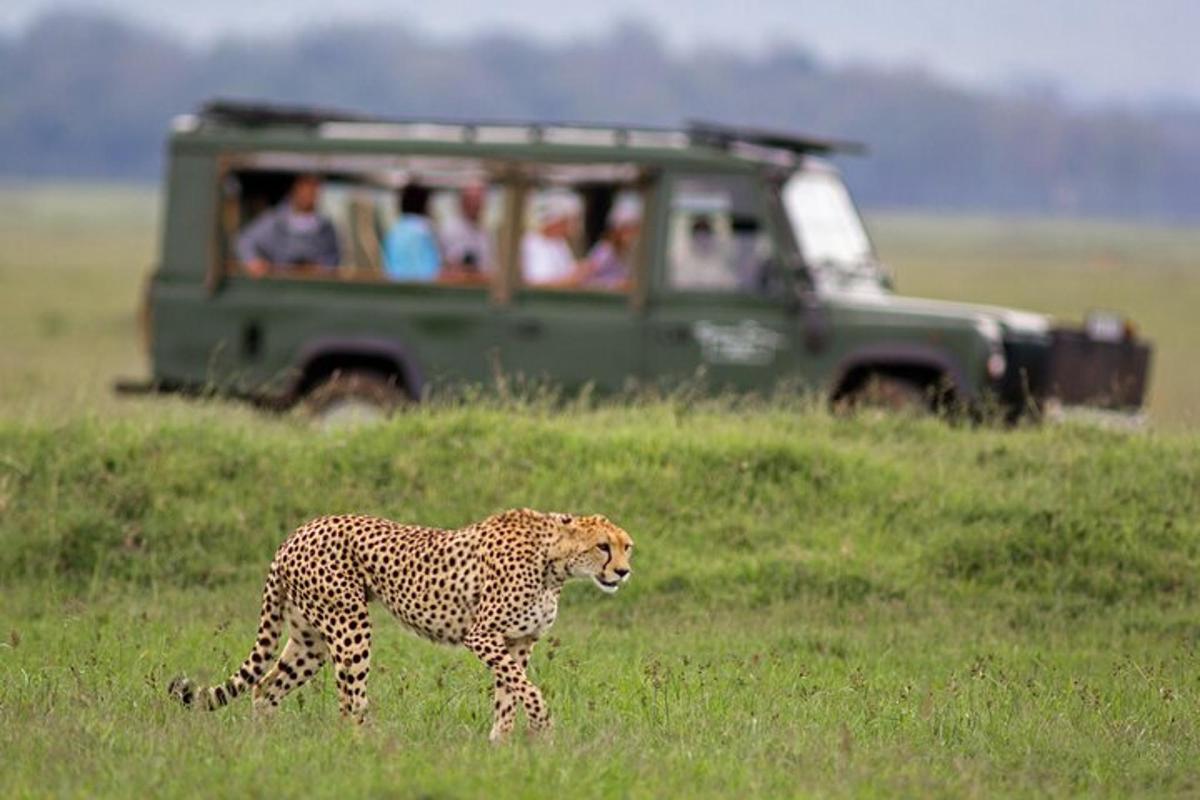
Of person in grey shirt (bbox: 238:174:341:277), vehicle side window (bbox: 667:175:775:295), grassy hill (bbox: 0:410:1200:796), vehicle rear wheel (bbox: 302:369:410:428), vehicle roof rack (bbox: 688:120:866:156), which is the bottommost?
vehicle rear wheel (bbox: 302:369:410:428)

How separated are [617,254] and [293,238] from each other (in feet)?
7.52

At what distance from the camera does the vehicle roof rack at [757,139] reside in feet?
51.5

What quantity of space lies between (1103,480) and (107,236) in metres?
120

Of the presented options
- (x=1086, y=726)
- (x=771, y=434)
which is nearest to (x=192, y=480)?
(x=771, y=434)

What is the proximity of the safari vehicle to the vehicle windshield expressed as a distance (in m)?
0.02

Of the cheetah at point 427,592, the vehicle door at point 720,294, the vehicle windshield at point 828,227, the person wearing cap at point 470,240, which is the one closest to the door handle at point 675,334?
the vehicle door at point 720,294

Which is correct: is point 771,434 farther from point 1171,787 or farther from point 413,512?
point 1171,787

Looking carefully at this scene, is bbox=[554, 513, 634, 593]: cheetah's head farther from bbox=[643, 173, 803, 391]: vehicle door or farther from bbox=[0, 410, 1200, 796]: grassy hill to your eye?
bbox=[643, 173, 803, 391]: vehicle door

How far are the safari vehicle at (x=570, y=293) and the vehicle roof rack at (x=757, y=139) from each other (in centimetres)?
4

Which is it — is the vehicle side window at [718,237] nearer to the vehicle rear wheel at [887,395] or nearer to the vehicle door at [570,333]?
the vehicle door at [570,333]

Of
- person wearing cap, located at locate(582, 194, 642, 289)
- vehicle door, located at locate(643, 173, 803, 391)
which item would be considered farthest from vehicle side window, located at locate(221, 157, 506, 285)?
vehicle door, located at locate(643, 173, 803, 391)

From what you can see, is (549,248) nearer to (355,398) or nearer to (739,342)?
(739,342)

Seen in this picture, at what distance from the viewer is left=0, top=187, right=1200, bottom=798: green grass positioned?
735 centimetres

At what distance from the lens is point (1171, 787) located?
7.46 meters
